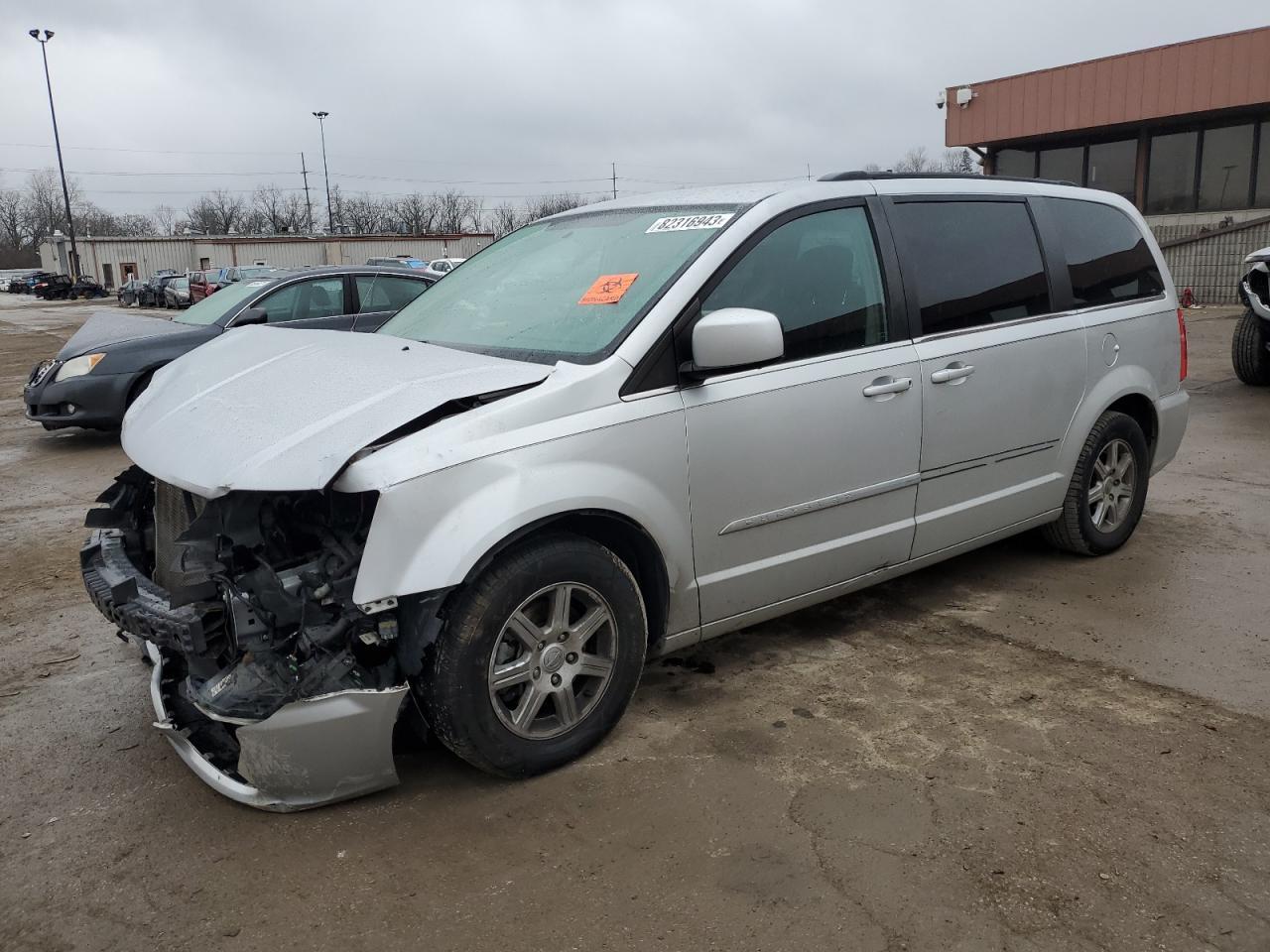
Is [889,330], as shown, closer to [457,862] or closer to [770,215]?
[770,215]

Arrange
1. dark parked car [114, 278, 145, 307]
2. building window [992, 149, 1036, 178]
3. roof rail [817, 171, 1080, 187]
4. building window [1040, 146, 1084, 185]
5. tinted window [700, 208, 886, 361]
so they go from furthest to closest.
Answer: dark parked car [114, 278, 145, 307]
building window [992, 149, 1036, 178]
building window [1040, 146, 1084, 185]
roof rail [817, 171, 1080, 187]
tinted window [700, 208, 886, 361]

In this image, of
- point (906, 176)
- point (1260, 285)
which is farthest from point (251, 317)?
point (1260, 285)

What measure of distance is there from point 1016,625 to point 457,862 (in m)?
2.63

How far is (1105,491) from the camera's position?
500 centimetres

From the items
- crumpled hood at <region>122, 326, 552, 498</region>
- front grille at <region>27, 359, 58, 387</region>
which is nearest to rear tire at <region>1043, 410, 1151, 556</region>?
crumpled hood at <region>122, 326, 552, 498</region>

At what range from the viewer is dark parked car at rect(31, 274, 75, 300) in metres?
53.2

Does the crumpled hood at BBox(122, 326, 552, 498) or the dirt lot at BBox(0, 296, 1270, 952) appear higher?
the crumpled hood at BBox(122, 326, 552, 498)

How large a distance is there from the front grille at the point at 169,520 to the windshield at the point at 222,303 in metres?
6.61

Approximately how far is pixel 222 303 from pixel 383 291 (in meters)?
1.56

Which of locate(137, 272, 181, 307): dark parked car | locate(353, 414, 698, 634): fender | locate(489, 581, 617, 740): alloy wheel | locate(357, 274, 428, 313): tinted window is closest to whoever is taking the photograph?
locate(353, 414, 698, 634): fender

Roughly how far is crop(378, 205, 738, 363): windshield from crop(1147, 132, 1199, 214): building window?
22.7 metres

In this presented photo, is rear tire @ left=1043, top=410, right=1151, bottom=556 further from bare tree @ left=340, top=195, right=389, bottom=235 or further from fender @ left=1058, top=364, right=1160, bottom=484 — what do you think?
bare tree @ left=340, top=195, right=389, bottom=235

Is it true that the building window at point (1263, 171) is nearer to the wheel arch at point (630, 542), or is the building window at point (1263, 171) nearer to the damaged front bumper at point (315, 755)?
the wheel arch at point (630, 542)

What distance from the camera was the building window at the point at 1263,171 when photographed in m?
21.2
